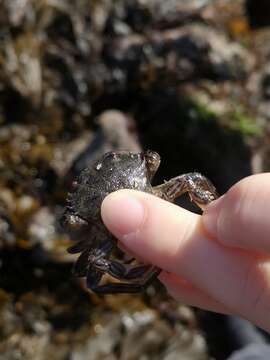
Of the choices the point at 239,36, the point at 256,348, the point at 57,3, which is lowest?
the point at 256,348

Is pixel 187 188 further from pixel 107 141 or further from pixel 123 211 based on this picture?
pixel 107 141

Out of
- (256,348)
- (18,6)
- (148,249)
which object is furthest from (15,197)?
(148,249)

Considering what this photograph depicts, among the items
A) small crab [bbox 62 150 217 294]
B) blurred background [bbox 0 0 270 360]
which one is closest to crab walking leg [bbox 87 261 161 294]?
small crab [bbox 62 150 217 294]

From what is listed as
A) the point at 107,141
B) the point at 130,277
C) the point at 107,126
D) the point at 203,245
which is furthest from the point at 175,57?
the point at 203,245

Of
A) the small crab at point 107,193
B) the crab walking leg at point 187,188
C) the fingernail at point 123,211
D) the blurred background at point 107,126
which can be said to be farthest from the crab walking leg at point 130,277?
the blurred background at point 107,126

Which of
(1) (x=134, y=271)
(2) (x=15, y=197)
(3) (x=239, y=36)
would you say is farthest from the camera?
(3) (x=239, y=36)

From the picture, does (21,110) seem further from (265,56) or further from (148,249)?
(148,249)

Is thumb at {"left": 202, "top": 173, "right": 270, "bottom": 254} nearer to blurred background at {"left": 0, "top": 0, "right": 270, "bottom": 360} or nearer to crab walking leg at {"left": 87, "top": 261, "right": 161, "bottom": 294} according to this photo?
crab walking leg at {"left": 87, "top": 261, "right": 161, "bottom": 294}
